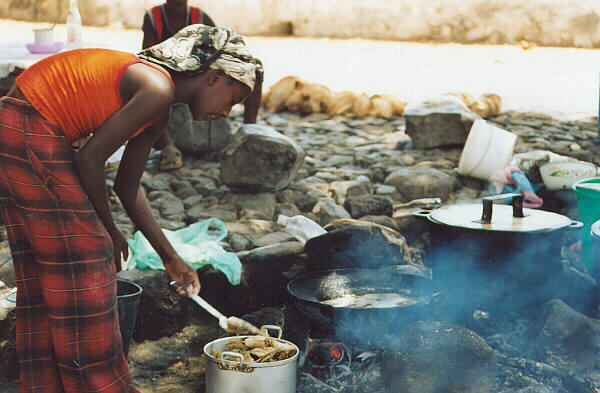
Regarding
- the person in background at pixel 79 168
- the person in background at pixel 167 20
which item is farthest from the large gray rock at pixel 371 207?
the person in background at pixel 79 168

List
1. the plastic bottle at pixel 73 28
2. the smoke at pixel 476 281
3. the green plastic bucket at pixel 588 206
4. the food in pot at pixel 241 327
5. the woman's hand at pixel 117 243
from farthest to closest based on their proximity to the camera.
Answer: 1. the plastic bottle at pixel 73 28
2. the green plastic bucket at pixel 588 206
3. the smoke at pixel 476 281
4. the food in pot at pixel 241 327
5. the woman's hand at pixel 117 243

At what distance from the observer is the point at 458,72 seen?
546 inches

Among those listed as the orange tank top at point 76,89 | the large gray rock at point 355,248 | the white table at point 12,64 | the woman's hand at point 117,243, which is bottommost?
the large gray rock at point 355,248

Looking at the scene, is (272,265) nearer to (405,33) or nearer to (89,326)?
(89,326)

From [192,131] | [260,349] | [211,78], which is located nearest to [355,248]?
[260,349]

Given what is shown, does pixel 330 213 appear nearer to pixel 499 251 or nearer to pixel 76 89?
pixel 499 251

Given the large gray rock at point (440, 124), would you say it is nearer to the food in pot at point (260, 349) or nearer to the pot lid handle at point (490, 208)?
the pot lid handle at point (490, 208)

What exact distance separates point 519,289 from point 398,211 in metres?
2.08

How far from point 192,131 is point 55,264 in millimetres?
5136

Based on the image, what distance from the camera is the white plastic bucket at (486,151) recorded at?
6824 mm

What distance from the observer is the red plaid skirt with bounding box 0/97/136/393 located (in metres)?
2.40

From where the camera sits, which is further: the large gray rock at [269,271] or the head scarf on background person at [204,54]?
the large gray rock at [269,271]

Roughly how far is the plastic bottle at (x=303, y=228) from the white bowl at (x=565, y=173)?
2266 mm

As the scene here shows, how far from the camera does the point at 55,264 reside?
247cm
